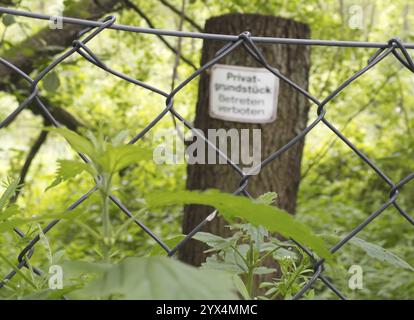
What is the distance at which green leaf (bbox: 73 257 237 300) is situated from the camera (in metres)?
0.54

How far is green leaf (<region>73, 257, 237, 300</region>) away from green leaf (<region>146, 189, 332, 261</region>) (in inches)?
2.7

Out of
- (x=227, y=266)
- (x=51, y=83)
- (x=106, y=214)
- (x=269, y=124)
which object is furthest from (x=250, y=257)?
(x=269, y=124)

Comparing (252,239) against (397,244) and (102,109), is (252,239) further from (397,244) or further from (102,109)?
(102,109)

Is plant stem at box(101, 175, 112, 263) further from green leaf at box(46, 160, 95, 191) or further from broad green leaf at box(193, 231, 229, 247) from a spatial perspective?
broad green leaf at box(193, 231, 229, 247)

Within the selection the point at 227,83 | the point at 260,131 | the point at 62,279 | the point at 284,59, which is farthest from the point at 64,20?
the point at 284,59

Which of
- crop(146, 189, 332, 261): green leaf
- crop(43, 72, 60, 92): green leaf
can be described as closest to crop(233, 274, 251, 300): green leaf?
crop(146, 189, 332, 261): green leaf

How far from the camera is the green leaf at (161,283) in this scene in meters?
0.54

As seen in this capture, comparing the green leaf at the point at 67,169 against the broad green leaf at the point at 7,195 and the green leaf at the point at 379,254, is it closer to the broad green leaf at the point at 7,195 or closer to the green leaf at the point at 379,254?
the broad green leaf at the point at 7,195

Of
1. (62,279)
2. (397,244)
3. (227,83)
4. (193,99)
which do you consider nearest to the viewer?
(62,279)

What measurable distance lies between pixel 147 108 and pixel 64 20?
169 inches

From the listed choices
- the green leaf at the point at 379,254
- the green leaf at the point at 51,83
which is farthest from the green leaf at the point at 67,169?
the green leaf at the point at 51,83

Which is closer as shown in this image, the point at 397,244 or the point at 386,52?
the point at 386,52
